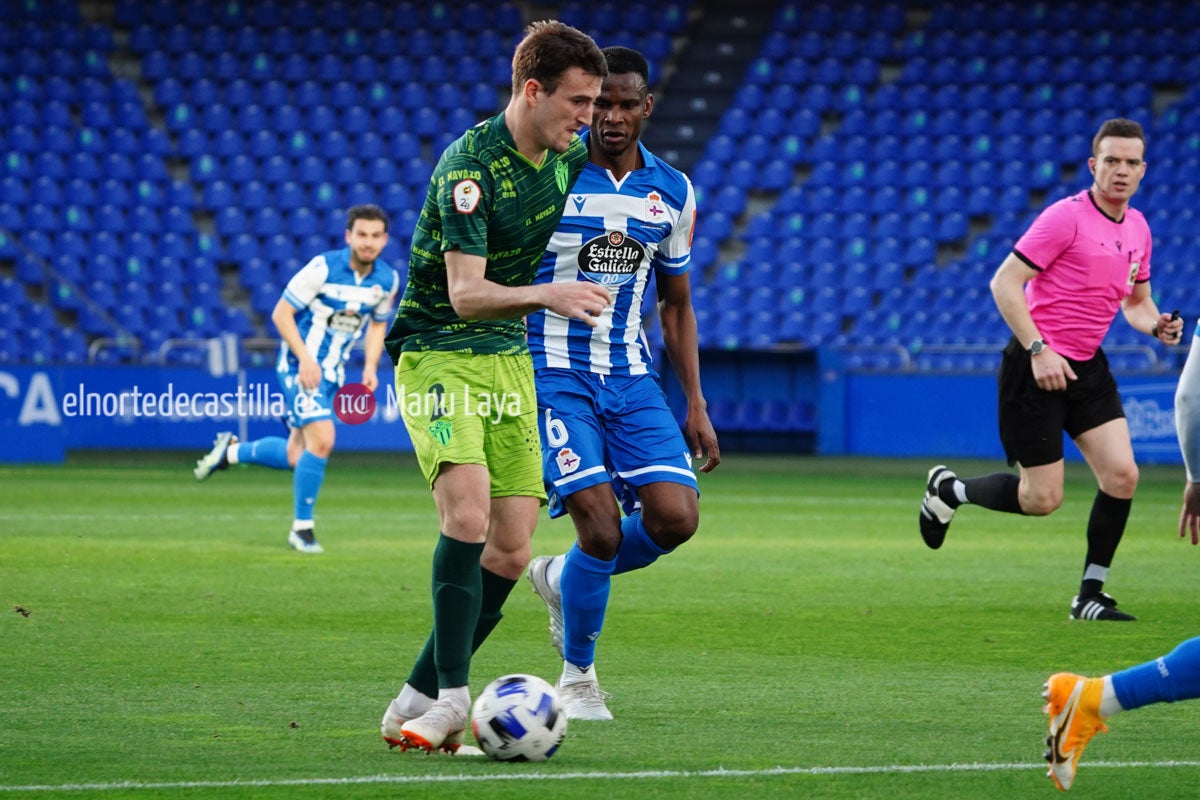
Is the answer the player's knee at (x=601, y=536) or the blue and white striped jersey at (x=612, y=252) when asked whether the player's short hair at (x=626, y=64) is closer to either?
the blue and white striped jersey at (x=612, y=252)

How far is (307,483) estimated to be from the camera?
1105 centimetres

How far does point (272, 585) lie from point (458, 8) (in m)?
Result: 19.9

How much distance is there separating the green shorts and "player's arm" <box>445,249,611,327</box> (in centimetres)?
30

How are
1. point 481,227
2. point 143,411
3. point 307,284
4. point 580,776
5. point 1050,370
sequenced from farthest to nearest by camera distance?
point 143,411 → point 307,284 → point 1050,370 → point 481,227 → point 580,776

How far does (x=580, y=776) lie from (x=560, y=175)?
1837 millimetres

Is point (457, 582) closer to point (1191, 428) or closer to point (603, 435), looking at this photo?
point (603, 435)

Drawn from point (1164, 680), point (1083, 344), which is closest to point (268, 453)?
point (1083, 344)

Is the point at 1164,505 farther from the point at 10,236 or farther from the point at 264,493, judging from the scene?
the point at 10,236

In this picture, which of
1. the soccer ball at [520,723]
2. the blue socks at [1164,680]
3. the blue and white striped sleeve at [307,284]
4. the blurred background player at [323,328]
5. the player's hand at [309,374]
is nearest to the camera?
the blue socks at [1164,680]

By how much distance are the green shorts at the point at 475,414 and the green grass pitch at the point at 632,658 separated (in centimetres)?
87

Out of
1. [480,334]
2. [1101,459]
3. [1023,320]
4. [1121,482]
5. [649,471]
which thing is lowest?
[1121,482]

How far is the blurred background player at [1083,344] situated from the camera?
8.05m

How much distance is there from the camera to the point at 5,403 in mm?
19828

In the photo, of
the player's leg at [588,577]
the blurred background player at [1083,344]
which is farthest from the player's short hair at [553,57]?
the blurred background player at [1083,344]
